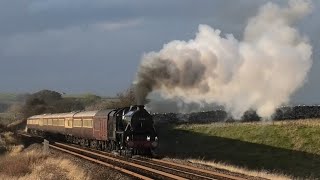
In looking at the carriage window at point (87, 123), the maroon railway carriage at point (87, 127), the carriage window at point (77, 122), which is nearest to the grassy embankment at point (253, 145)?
the maroon railway carriage at point (87, 127)

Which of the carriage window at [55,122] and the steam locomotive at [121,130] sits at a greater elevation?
the carriage window at [55,122]

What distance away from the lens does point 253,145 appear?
44969 mm

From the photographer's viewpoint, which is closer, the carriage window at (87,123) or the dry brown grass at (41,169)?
the dry brown grass at (41,169)

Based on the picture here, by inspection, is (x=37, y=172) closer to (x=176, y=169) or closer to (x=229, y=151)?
(x=176, y=169)

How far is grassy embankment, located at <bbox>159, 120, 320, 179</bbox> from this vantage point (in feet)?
123

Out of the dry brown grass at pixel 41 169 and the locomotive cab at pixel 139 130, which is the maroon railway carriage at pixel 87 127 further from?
the dry brown grass at pixel 41 169

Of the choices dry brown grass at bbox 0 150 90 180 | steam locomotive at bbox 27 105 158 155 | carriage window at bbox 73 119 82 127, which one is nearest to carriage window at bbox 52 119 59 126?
carriage window at bbox 73 119 82 127

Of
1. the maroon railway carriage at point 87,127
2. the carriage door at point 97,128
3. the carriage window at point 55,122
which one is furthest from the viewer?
the carriage window at point 55,122

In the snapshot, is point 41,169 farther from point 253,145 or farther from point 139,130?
point 253,145

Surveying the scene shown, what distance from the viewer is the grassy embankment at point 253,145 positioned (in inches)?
1479

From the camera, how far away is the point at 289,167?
119 ft

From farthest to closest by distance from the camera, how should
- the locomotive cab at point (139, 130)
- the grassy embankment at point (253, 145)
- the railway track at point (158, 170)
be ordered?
the grassy embankment at point (253, 145) < the locomotive cab at point (139, 130) < the railway track at point (158, 170)

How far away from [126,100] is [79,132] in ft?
81.6

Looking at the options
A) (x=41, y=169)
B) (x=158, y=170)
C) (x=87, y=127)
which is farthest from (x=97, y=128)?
(x=158, y=170)
